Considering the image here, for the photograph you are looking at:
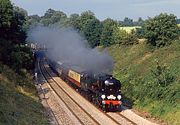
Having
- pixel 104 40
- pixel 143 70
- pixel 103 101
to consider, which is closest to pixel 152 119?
pixel 103 101

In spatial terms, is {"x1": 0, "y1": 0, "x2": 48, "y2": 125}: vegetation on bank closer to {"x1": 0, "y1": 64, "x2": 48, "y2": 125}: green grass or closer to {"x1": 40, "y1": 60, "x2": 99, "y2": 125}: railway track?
{"x1": 0, "y1": 64, "x2": 48, "y2": 125}: green grass

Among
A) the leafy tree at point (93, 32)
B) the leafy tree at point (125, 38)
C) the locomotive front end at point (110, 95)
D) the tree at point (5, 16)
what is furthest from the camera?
the leafy tree at point (93, 32)

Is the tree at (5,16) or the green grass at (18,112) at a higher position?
the tree at (5,16)

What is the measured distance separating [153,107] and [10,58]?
1233 inches

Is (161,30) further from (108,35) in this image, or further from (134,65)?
(108,35)

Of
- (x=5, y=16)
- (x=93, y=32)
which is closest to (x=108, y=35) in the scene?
(x=93, y=32)

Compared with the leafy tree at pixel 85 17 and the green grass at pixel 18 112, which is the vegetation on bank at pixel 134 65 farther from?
the leafy tree at pixel 85 17

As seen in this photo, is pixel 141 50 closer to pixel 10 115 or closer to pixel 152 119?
pixel 152 119

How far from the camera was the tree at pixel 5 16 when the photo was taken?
2616 inches

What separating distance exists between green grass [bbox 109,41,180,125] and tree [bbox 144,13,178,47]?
170cm

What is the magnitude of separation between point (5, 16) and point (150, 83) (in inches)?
1312

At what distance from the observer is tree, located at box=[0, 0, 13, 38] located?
6644 cm

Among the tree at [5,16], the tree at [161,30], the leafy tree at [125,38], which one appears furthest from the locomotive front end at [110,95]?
the leafy tree at [125,38]

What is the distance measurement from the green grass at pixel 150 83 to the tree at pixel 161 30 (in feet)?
5.58
